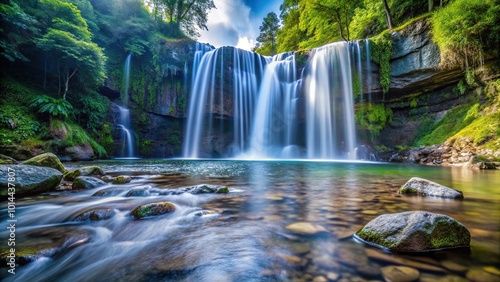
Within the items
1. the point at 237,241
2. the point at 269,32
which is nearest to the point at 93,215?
the point at 237,241

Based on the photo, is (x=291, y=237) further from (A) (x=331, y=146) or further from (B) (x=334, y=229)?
(A) (x=331, y=146)

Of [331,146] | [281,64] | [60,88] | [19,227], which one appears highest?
[281,64]

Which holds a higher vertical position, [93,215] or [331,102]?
[331,102]

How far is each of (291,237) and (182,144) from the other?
20.3 meters

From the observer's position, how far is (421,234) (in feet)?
5.75

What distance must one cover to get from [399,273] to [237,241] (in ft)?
4.27

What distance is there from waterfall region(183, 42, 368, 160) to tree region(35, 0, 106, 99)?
812 centimetres

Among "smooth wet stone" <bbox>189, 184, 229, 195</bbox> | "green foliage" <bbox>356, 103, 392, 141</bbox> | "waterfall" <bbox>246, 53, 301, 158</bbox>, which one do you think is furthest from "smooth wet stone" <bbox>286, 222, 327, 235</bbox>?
"waterfall" <bbox>246, 53, 301, 158</bbox>

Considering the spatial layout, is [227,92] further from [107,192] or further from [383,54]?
[107,192]

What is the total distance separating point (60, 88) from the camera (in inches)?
572

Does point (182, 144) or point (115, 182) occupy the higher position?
point (182, 144)

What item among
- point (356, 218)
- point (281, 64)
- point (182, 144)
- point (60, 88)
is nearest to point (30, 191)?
point (356, 218)

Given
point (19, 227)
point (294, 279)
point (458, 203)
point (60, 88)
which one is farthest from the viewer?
point (60, 88)

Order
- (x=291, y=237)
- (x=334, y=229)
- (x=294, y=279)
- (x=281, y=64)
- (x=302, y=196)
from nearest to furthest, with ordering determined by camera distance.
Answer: (x=294, y=279) < (x=291, y=237) < (x=334, y=229) < (x=302, y=196) < (x=281, y=64)
